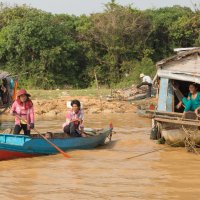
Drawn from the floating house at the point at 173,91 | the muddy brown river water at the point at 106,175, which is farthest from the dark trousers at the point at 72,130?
the floating house at the point at 173,91

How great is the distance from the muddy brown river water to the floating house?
46 centimetres

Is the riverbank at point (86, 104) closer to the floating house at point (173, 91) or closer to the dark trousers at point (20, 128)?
the floating house at point (173, 91)

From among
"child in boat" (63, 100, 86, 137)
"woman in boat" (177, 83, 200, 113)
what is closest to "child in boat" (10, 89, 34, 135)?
"child in boat" (63, 100, 86, 137)

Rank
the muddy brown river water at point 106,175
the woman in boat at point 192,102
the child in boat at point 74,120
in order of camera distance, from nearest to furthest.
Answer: the muddy brown river water at point 106,175 < the child in boat at point 74,120 < the woman in boat at point 192,102

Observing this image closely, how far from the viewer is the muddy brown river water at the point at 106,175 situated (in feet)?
24.5

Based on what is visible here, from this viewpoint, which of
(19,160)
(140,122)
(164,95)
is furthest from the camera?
(140,122)

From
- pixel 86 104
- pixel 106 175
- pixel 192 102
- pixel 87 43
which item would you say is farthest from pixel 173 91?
pixel 87 43

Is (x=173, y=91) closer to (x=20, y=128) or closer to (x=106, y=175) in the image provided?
(x=20, y=128)

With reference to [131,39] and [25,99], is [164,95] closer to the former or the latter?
[25,99]

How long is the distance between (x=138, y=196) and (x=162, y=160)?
3061mm

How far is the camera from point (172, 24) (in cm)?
3203

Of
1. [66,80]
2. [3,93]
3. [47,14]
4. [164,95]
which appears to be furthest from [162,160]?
[47,14]

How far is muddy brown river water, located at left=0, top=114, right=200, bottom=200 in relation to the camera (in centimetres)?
746

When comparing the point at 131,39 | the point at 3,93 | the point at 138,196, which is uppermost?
the point at 131,39
